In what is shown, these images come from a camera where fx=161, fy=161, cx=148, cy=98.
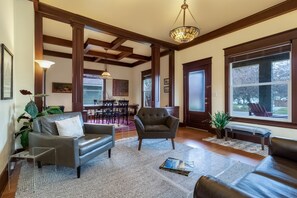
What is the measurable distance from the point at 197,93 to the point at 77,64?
3.62m

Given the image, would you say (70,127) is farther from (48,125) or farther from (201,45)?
(201,45)

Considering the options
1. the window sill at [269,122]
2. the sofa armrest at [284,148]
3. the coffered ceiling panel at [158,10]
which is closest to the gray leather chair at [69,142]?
the sofa armrest at [284,148]

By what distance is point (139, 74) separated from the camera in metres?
8.28

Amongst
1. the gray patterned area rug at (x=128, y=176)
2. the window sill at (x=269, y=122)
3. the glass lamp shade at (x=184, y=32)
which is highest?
the glass lamp shade at (x=184, y=32)

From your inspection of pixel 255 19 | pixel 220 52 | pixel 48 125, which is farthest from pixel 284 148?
pixel 220 52

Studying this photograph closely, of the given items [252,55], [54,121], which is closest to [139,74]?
[252,55]

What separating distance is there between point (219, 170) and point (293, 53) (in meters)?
2.79

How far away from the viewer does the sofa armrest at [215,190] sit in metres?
0.75

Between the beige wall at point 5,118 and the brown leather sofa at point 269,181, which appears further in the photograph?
the beige wall at point 5,118

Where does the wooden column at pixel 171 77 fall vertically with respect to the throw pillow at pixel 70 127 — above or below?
above

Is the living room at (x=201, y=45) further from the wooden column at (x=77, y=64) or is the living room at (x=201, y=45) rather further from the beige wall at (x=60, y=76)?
the beige wall at (x=60, y=76)

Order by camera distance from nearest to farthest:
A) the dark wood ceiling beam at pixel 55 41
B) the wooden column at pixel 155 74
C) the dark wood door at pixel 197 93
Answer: the dark wood door at pixel 197 93 → the dark wood ceiling beam at pixel 55 41 → the wooden column at pixel 155 74

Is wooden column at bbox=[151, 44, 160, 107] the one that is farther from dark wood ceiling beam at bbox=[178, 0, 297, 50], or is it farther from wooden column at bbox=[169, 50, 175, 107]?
dark wood ceiling beam at bbox=[178, 0, 297, 50]

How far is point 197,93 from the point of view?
5227mm
